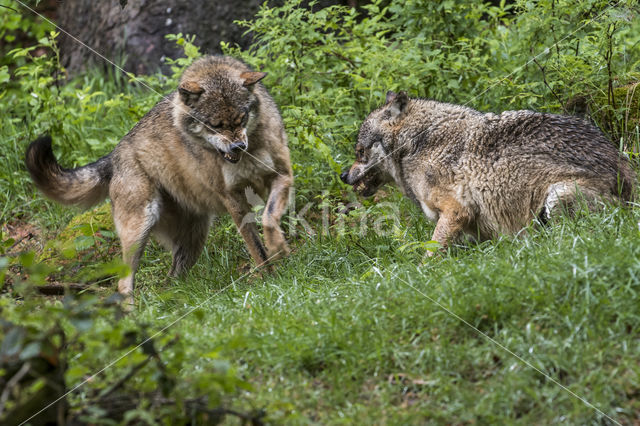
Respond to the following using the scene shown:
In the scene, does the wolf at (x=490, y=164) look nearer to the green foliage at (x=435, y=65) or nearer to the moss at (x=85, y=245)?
the green foliage at (x=435, y=65)

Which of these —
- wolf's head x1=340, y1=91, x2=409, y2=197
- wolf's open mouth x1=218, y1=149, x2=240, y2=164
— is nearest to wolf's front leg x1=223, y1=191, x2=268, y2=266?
wolf's open mouth x1=218, y1=149, x2=240, y2=164

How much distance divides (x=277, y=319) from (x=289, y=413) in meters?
1.05

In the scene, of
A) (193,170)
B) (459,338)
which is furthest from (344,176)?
(459,338)

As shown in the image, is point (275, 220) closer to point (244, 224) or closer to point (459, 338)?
point (244, 224)

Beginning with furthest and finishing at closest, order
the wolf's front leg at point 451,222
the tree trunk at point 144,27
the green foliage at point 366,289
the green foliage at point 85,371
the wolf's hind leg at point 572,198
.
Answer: the tree trunk at point 144,27 → the wolf's front leg at point 451,222 → the wolf's hind leg at point 572,198 → the green foliage at point 366,289 → the green foliage at point 85,371

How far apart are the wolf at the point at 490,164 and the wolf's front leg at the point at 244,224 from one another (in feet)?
4.64

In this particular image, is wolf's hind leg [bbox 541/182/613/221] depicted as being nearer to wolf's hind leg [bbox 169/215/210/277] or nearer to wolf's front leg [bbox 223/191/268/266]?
wolf's front leg [bbox 223/191/268/266]

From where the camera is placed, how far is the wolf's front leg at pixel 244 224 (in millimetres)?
6422

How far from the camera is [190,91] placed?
6164 mm

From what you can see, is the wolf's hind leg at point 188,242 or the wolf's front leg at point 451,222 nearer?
the wolf's front leg at point 451,222

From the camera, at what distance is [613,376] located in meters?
3.24

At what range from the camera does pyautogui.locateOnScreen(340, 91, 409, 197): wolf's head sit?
20.9 ft

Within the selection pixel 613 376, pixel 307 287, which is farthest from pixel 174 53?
pixel 613 376

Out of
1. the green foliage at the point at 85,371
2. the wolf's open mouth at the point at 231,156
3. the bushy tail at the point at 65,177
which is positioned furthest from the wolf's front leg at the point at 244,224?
the green foliage at the point at 85,371
